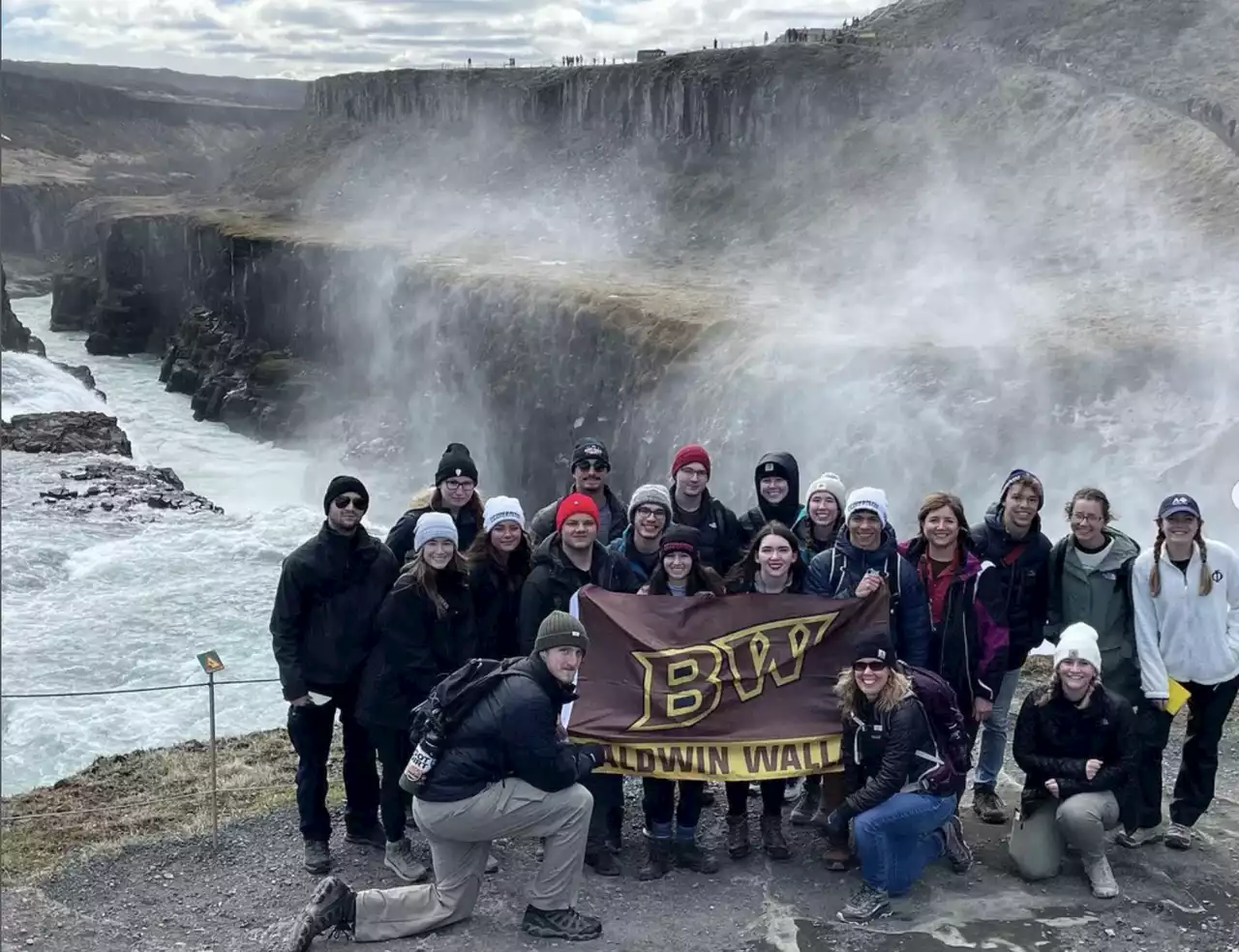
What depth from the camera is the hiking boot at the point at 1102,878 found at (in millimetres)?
6688

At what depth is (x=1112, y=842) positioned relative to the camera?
23.9ft

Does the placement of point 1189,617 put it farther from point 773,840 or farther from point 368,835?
point 368,835

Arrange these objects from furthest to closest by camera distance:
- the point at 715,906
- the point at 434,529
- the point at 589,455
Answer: the point at 589,455
the point at 715,906
the point at 434,529

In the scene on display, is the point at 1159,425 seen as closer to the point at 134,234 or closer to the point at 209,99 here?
the point at 134,234

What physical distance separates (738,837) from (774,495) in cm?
195

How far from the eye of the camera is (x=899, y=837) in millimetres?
6543

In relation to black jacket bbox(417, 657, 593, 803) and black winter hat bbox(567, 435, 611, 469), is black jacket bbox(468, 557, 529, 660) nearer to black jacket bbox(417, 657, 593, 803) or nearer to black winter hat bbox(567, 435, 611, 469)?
black jacket bbox(417, 657, 593, 803)

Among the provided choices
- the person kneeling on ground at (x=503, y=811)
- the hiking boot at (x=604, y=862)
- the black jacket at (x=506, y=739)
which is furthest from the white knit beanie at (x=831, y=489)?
the hiking boot at (x=604, y=862)

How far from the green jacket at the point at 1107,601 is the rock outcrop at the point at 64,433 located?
959 inches

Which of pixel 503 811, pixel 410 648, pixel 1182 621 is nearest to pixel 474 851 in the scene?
pixel 503 811

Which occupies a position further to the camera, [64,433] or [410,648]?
[64,433]

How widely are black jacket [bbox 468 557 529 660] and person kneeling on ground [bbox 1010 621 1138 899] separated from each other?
2.67 meters

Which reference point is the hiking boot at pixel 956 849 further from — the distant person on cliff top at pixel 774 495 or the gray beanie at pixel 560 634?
the gray beanie at pixel 560 634

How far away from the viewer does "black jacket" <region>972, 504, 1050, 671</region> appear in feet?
23.3
